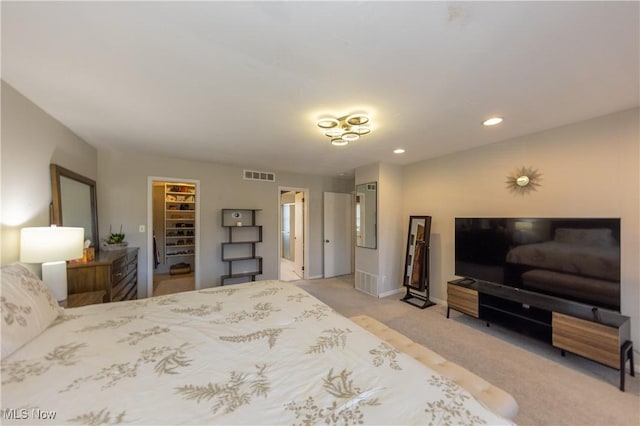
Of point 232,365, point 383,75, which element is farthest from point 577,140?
point 232,365

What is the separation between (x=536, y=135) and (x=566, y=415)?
8.86ft

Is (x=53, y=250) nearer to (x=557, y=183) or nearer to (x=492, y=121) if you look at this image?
(x=492, y=121)

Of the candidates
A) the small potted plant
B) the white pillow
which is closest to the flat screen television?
the white pillow

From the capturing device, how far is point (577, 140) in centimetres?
252

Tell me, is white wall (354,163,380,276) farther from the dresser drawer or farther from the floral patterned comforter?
the floral patterned comforter

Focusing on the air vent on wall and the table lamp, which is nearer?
the table lamp

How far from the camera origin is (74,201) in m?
2.80

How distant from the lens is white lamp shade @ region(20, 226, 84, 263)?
181cm

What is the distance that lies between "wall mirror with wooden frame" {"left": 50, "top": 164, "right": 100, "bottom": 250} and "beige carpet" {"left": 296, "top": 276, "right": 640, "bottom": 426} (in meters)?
3.59

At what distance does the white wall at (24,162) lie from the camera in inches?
69.5

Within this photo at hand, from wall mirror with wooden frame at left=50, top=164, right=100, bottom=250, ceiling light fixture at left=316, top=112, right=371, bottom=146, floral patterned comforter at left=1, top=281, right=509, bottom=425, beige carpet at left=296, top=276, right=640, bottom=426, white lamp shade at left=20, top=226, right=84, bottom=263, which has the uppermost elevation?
ceiling light fixture at left=316, top=112, right=371, bottom=146

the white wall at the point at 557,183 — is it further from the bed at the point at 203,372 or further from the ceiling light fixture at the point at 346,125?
the bed at the point at 203,372

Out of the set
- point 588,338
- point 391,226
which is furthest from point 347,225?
point 588,338

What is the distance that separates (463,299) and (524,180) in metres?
1.63
